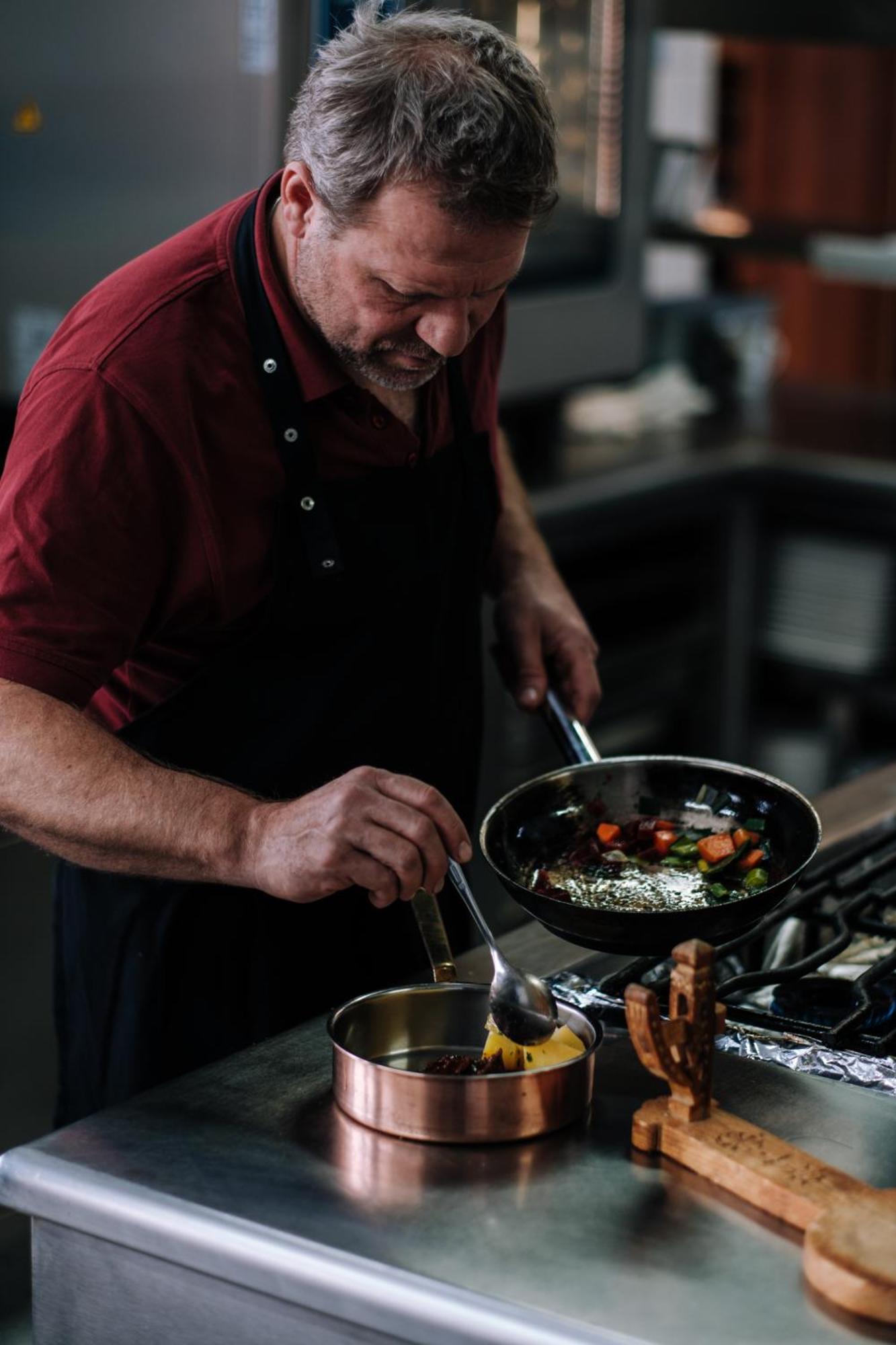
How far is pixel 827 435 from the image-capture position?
12.1 feet

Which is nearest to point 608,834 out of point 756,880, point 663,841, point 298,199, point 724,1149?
point 663,841

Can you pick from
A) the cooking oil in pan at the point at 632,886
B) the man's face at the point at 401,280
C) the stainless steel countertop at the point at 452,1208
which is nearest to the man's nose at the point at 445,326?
the man's face at the point at 401,280

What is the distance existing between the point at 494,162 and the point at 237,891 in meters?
0.73

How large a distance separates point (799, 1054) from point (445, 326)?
2.17ft

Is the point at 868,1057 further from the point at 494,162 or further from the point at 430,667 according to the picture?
the point at 494,162

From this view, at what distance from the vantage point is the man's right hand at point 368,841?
4.32 ft

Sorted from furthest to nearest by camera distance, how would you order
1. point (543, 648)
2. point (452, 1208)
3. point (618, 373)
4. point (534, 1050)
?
point (618, 373), point (543, 648), point (534, 1050), point (452, 1208)

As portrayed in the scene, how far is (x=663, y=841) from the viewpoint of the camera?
159 centimetres

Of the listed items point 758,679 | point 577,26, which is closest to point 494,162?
point 577,26

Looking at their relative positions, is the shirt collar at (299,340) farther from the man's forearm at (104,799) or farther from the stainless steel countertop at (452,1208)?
the stainless steel countertop at (452,1208)

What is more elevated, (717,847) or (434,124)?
(434,124)

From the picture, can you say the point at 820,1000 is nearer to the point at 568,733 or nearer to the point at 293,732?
the point at 568,733

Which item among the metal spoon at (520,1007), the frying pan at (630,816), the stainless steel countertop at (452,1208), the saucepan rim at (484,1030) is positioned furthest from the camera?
the frying pan at (630,816)

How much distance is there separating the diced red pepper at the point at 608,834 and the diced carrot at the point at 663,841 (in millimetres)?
35
